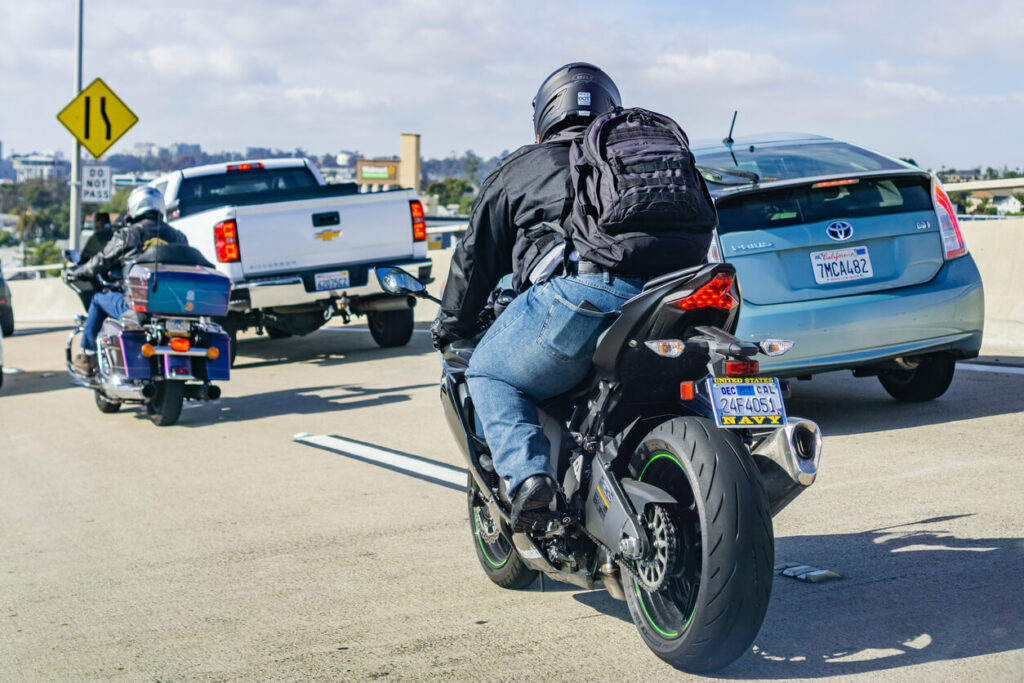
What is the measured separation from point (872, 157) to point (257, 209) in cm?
645

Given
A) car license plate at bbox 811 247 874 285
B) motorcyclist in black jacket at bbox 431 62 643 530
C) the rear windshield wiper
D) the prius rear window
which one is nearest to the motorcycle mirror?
motorcyclist in black jacket at bbox 431 62 643 530

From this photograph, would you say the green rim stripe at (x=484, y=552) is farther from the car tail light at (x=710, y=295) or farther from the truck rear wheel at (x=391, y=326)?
the truck rear wheel at (x=391, y=326)

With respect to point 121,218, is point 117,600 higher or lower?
lower

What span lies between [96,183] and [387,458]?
15.5 meters

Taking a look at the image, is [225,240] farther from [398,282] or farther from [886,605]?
[886,605]

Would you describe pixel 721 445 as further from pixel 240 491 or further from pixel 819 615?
pixel 240 491

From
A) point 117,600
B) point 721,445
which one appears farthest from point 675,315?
point 117,600

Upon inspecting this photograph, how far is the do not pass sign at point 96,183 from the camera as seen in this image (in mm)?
20828

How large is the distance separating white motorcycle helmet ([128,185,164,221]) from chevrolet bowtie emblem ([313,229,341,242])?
2.66m

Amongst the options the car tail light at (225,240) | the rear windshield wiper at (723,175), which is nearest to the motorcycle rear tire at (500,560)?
the rear windshield wiper at (723,175)

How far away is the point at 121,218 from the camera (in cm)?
991

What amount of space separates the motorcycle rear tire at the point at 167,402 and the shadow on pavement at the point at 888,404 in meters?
4.46

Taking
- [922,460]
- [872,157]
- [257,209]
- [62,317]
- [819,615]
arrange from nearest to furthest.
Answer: [819,615] → [922,460] → [872,157] → [257,209] → [62,317]

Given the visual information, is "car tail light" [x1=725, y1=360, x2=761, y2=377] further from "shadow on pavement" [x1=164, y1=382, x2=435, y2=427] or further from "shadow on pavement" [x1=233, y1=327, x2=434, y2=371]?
"shadow on pavement" [x1=233, y1=327, x2=434, y2=371]
